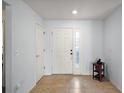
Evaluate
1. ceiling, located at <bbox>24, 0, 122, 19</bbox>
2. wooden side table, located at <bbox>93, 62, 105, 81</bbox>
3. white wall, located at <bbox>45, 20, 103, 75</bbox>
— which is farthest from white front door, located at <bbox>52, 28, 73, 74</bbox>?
ceiling, located at <bbox>24, 0, 122, 19</bbox>

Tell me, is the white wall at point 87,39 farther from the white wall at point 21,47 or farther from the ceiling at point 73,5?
the white wall at point 21,47

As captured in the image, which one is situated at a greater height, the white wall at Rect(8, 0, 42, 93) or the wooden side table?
the white wall at Rect(8, 0, 42, 93)

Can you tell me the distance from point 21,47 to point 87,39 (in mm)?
3589

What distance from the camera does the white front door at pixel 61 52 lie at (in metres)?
6.46

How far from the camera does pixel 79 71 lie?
6.45m

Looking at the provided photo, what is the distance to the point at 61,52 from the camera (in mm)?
6465

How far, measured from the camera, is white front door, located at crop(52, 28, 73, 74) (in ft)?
21.2

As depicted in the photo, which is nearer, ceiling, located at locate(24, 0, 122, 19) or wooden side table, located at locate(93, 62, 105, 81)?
ceiling, located at locate(24, 0, 122, 19)

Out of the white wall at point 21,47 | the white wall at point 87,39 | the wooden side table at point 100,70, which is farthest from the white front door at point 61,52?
the white wall at point 21,47

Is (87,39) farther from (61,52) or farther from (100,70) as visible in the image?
(100,70)

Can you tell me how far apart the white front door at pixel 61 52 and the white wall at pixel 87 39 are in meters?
0.26

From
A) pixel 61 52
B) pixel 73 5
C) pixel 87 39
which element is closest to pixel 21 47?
pixel 73 5

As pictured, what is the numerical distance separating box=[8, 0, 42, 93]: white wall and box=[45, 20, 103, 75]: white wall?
224 centimetres

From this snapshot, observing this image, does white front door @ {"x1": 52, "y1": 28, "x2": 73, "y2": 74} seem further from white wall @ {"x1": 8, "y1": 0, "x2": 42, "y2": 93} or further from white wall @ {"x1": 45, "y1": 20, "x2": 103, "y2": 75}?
white wall @ {"x1": 8, "y1": 0, "x2": 42, "y2": 93}
